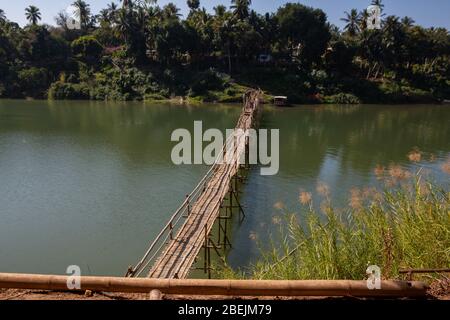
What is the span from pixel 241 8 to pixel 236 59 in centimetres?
689

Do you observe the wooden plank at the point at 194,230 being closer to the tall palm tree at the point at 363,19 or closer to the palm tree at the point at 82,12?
the tall palm tree at the point at 363,19

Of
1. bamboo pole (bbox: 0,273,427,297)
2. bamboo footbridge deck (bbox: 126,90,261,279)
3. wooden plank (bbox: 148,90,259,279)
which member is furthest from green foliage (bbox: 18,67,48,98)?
bamboo pole (bbox: 0,273,427,297)

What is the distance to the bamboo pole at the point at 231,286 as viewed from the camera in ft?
16.1

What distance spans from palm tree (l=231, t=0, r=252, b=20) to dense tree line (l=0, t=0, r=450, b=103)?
0.16 metres

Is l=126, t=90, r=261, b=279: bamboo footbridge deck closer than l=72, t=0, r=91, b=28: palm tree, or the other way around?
l=126, t=90, r=261, b=279: bamboo footbridge deck

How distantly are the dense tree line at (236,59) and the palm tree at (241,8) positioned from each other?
0.51 feet

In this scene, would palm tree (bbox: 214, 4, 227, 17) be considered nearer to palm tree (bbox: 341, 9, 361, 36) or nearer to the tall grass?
palm tree (bbox: 341, 9, 361, 36)

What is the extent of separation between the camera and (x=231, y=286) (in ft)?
16.5

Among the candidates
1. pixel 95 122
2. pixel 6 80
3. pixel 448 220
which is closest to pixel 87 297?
pixel 448 220

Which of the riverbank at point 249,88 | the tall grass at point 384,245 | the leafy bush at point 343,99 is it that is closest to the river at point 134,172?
the tall grass at point 384,245

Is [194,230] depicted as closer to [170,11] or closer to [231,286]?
[231,286]

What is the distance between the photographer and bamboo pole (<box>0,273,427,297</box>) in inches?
193

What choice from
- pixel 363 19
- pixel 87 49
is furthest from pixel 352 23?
pixel 87 49
